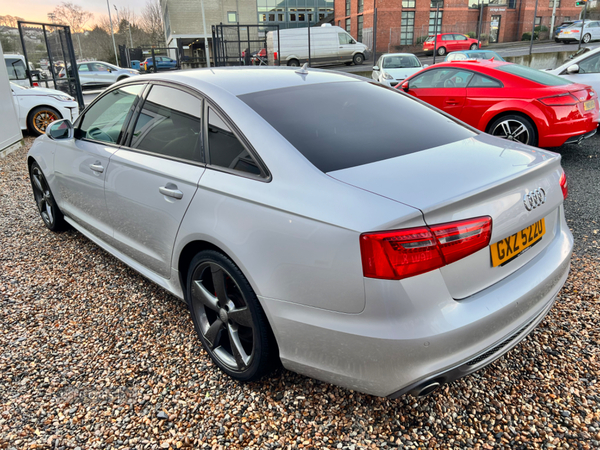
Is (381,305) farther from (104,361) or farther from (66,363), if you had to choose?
(66,363)

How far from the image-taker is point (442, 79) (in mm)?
7215

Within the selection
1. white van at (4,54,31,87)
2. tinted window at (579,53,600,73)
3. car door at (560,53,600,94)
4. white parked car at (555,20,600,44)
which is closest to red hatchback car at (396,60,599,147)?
car door at (560,53,600,94)

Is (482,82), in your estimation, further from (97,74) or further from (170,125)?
(97,74)

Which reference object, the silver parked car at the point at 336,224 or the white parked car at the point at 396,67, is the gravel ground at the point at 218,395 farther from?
the white parked car at the point at 396,67

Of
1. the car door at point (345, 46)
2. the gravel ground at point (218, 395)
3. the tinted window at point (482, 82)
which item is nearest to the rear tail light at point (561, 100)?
the tinted window at point (482, 82)

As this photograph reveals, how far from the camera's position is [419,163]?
1963mm

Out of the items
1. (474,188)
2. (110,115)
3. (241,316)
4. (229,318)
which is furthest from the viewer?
(110,115)

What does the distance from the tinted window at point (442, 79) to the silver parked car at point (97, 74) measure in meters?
20.9

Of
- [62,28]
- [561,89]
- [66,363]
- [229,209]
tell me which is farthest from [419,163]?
[62,28]

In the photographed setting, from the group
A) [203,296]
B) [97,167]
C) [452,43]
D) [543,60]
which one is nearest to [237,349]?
[203,296]

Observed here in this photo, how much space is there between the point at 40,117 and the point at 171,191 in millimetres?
10116

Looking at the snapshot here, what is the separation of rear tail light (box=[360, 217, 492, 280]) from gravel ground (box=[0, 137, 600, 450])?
88 cm

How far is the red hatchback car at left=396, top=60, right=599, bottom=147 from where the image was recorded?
599 cm

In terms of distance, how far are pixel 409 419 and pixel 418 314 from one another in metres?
0.76
